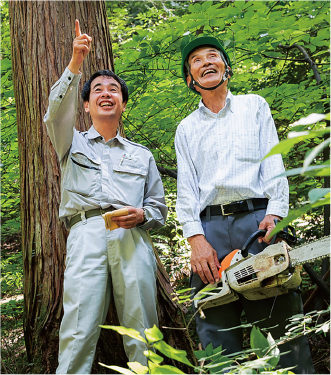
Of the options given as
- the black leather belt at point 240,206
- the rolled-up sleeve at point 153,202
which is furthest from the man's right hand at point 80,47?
the black leather belt at point 240,206

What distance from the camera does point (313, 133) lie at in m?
0.41

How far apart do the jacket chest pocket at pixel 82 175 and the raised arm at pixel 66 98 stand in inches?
6.2

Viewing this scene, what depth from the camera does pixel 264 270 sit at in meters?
1.67

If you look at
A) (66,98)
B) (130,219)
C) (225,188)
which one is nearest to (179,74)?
(66,98)

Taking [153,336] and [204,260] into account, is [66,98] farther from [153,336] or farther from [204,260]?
[153,336]

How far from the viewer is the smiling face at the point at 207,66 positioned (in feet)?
7.39

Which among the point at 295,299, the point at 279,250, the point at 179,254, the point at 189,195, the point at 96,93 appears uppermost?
the point at 96,93

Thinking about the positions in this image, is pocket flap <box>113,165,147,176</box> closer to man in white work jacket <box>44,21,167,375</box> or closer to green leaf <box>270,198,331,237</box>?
man in white work jacket <box>44,21,167,375</box>

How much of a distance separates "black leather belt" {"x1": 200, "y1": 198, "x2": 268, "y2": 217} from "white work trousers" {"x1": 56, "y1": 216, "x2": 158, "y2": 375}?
1.74ft

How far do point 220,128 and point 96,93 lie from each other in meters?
0.90

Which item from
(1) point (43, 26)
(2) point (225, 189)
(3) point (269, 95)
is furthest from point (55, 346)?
(3) point (269, 95)

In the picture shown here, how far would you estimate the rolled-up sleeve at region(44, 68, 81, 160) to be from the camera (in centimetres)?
205

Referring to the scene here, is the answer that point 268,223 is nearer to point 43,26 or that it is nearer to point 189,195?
point 189,195

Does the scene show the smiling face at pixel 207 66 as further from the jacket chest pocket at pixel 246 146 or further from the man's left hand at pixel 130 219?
the man's left hand at pixel 130 219
